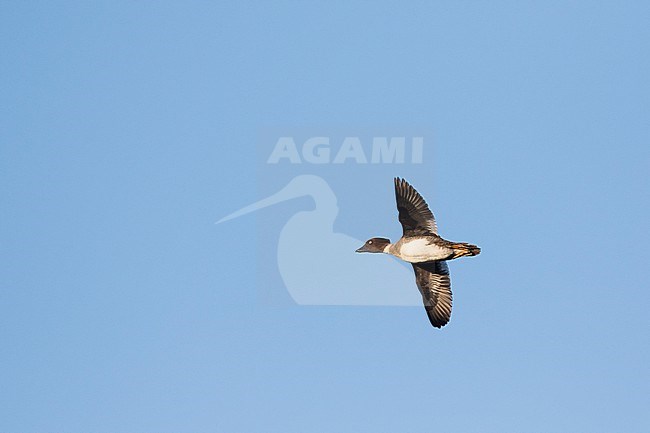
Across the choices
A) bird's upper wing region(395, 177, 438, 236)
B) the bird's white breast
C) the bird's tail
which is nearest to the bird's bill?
the bird's white breast

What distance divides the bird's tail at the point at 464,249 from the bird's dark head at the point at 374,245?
8.49ft

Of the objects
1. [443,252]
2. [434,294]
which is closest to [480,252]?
[443,252]

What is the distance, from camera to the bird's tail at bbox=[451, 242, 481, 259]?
2835cm

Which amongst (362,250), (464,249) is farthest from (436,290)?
(464,249)

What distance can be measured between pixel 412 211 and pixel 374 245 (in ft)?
5.68

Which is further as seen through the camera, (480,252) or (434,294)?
(434,294)

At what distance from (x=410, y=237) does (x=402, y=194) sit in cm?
123

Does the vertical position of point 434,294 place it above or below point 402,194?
below

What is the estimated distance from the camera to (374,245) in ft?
102

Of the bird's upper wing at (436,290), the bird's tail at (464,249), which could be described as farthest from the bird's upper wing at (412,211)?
the bird's upper wing at (436,290)

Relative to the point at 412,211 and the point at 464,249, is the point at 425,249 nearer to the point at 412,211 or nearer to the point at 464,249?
the point at 412,211

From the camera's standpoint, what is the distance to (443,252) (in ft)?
96.1

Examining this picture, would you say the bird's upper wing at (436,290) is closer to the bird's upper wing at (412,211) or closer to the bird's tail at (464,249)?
the bird's upper wing at (412,211)

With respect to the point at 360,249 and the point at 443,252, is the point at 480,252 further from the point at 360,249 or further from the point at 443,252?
the point at 360,249
